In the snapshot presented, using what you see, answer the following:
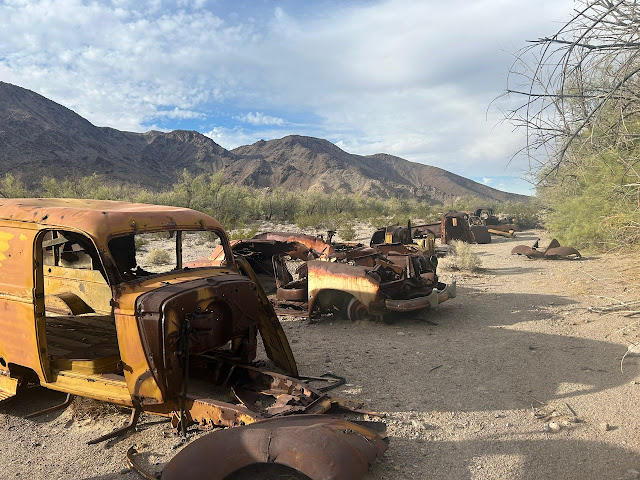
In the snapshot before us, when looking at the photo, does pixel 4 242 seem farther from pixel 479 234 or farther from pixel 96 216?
pixel 479 234

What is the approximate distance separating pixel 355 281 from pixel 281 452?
4.44m

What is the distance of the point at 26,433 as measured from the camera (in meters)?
3.83

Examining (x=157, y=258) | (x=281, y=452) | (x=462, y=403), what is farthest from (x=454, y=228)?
(x=281, y=452)

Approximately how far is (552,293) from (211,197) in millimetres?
22939

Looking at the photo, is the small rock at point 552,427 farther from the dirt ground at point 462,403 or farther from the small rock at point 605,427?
the small rock at point 605,427

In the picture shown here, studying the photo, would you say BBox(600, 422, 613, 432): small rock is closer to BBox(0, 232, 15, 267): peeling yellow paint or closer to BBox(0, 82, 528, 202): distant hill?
BBox(0, 232, 15, 267): peeling yellow paint

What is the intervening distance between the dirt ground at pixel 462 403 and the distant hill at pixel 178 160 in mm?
53822

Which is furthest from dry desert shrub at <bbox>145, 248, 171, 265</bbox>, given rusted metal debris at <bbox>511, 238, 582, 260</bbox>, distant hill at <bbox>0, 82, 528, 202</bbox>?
distant hill at <bbox>0, 82, 528, 202</bbox>

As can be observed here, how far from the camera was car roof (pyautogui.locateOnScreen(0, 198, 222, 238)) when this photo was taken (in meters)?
3.67

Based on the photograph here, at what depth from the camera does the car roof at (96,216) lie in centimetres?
367

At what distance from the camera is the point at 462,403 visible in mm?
4340

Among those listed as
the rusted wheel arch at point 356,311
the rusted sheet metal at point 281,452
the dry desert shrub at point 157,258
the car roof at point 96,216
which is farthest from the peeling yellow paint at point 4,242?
the dry desert shrub at point 157,258

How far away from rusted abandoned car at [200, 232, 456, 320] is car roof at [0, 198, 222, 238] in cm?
188

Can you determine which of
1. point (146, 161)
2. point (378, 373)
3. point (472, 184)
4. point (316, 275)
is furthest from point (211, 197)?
point (472, 184)
